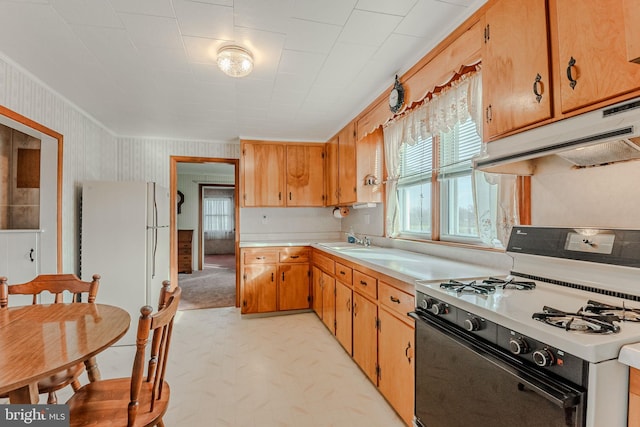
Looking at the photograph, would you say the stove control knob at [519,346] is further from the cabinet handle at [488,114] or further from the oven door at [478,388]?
the cabinet handle at [488,114]

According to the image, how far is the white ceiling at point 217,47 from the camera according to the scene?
5.48 feet

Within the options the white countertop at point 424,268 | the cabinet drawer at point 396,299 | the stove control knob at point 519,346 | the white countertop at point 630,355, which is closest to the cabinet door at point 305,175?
the white countertop at point 424,268

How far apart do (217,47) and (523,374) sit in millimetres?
2289

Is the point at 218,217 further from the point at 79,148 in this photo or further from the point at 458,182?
the point at 458,182

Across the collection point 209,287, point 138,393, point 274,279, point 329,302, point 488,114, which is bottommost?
point 209,287

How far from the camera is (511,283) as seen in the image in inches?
56.7

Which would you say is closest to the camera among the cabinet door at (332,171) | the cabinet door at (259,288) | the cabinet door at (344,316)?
the cabinet door at (344,316)

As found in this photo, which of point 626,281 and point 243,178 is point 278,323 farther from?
point 626,281

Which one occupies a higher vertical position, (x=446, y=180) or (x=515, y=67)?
(x=515, y=67)

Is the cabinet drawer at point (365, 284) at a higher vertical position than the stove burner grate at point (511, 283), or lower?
lower

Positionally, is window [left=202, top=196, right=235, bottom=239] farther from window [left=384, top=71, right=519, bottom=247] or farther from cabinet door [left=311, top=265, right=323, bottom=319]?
window [left=384, top=71, right=519, bottom=247]

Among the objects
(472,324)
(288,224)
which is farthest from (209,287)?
(472,324)

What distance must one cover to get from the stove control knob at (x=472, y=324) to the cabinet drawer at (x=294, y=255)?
9.42 ft

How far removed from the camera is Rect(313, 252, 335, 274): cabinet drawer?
10.4 ft
